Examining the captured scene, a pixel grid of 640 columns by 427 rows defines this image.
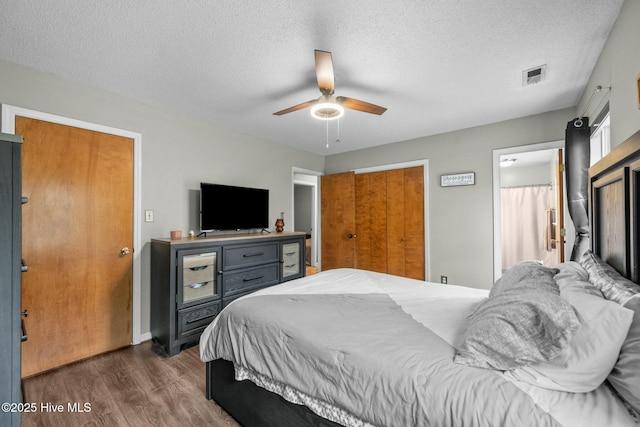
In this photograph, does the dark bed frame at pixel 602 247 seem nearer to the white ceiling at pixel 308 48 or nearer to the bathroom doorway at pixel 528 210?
the white ceiling at pixel 308 48

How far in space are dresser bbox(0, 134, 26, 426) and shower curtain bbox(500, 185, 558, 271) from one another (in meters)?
6.65

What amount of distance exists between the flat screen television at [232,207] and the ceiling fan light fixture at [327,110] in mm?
1531

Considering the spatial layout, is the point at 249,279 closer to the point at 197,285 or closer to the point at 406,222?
the point at 197,285

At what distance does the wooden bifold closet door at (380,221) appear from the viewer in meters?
4.16

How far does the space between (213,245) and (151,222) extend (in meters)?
0.71

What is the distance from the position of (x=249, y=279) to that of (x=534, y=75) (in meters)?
3.29

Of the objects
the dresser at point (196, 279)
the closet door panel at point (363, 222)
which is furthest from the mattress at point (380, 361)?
the closet door panel at point (363, 222)

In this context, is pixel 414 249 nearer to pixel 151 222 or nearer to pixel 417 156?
pixel 417 156

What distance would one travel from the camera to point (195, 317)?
8.87 ft

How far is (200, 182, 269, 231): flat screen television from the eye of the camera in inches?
125

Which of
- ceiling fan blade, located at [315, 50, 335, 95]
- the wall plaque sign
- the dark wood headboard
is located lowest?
the dark wood headboard

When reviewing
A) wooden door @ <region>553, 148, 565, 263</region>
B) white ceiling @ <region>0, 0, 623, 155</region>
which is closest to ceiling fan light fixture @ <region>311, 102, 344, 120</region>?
white ceiling @ <region>0, 0, 623, 155</region>

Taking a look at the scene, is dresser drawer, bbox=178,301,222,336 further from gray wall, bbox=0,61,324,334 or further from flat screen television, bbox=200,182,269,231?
flat screen television, bbox=200,182,269,231

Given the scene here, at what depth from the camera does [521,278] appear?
1.38 metres
